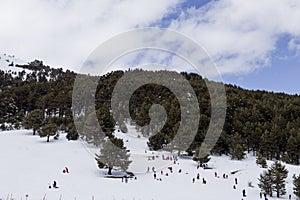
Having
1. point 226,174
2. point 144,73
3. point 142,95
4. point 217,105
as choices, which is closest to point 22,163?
point 226,174

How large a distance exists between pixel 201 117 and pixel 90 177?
3229 centimetres

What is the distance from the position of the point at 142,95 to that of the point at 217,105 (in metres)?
23.2

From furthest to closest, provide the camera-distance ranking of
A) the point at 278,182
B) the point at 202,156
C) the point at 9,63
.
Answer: the point at 9,63 → the point at 202,156 → the point at 278,182

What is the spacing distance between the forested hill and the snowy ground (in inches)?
199

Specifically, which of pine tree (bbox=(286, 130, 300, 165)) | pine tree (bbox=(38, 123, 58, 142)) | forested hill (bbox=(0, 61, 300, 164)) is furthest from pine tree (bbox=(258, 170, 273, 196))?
pine tree (bbox=(38, 123, 58, 142))

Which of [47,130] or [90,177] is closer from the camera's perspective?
[90,177]

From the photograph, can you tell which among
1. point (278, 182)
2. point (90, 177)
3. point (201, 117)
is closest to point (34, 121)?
point (90, 177)

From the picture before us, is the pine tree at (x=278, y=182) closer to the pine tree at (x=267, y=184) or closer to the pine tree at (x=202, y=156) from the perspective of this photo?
the pine tree at (x=267, y=184)

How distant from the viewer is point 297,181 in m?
31.1

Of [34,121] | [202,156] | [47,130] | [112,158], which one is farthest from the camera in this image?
[34,121]

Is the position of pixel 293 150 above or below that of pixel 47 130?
below

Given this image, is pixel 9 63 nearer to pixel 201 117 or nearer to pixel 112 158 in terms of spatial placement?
pixel 201 117

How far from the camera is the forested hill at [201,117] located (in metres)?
55.5

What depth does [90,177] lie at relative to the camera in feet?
112
